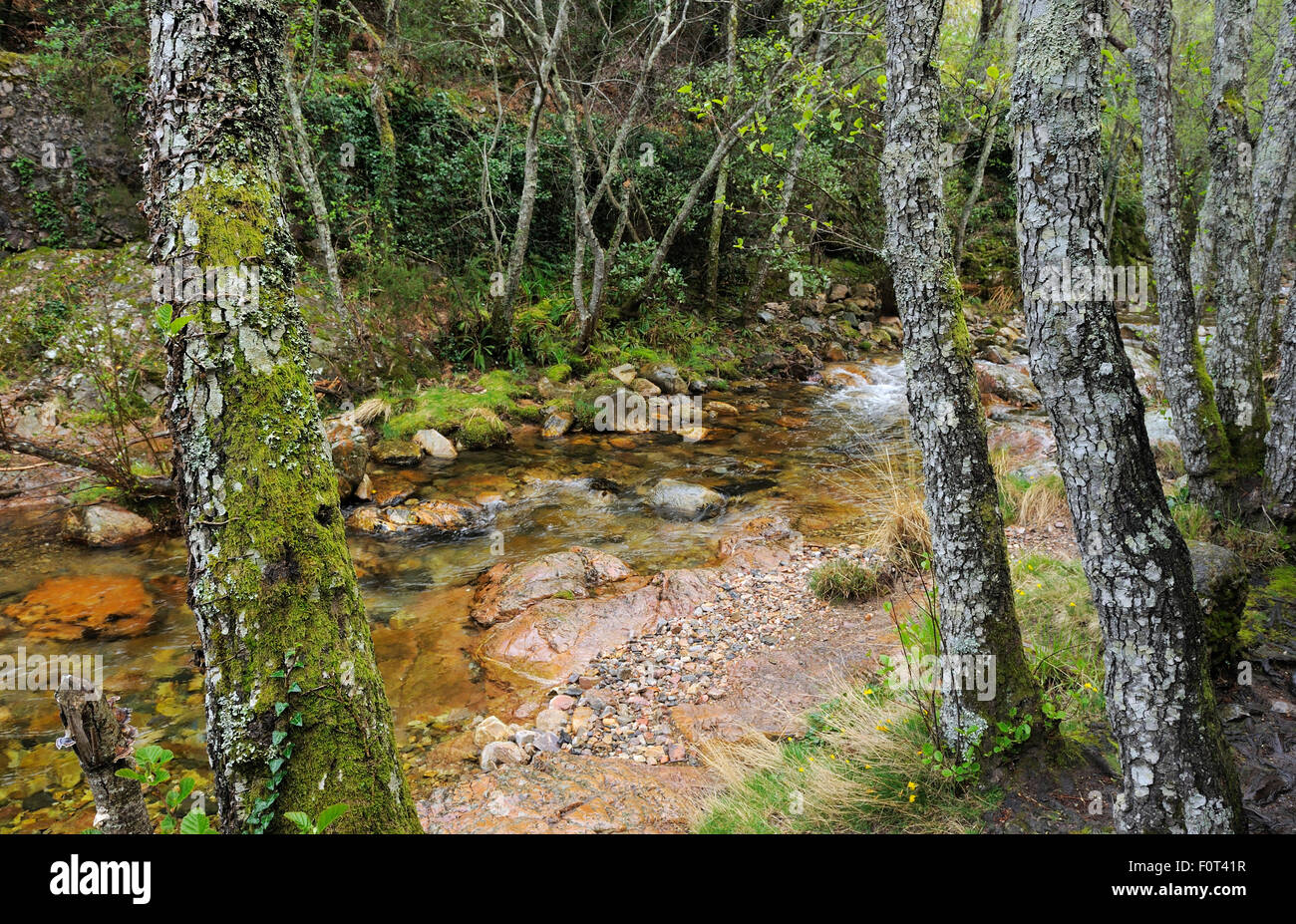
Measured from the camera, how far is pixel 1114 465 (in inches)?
85.3

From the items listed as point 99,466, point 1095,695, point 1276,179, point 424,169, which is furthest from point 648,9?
point 1095,695

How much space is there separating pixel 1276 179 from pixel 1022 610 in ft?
14.5

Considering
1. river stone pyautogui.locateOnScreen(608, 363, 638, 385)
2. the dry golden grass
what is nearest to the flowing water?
river stone pyautogui.locateOnScreen(608, 363, 638, 385)

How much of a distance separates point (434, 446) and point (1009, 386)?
9.92 meters

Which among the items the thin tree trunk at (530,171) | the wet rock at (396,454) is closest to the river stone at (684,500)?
the wet rock at (396,454)

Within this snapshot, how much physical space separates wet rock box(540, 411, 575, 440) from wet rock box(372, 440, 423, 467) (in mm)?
2073

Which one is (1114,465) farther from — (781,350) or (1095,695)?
(781,350)

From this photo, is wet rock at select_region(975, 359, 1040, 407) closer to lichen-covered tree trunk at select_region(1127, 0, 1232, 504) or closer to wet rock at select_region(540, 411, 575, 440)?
lichen-covered tree trunk at select_region(1127, 0, 1232, 504)

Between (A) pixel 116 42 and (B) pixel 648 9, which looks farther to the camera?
(B) pixel 648 9

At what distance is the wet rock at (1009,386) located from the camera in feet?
38.0

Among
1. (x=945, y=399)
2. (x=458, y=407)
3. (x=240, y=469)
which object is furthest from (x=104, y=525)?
(x=945, y=399)

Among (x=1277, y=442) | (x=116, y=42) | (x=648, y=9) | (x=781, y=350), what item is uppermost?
(x=648, y=9)

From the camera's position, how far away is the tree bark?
1.92 m

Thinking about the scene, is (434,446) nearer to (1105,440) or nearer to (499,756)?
(499,756)
